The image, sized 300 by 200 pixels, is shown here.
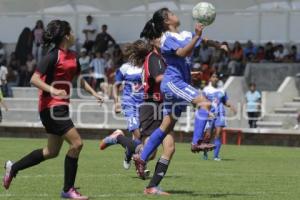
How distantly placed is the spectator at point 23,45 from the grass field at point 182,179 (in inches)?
707

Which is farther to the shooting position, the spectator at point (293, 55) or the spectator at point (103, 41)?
the spectator at point (103, 41)

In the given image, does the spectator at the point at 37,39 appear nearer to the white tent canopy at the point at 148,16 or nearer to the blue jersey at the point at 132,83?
the white tent canopy at the point at 148,16

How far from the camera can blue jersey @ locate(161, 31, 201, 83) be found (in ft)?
40.3

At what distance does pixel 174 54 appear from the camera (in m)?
12.4

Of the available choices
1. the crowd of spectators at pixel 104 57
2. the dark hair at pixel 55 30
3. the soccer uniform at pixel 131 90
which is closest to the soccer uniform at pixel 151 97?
the soccer uniform at pixel 131 90

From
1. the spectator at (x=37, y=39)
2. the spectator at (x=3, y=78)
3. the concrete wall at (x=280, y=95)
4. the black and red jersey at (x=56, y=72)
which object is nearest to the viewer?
the black and red jersey at (x=56, y=72)

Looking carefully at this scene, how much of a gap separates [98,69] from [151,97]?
2213 centimetres

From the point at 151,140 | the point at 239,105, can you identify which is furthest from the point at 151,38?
the point at 239,105

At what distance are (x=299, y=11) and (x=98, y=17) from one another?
28.2 feet

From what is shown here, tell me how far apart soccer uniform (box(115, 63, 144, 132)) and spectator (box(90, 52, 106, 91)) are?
19.2m

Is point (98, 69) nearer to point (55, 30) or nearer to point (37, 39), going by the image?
point (37, 39)

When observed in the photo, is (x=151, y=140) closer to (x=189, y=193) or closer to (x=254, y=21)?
(x=189, y=193)

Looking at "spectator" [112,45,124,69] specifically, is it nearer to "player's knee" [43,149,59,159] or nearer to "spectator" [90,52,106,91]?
"spectator" [90,52,106,91]

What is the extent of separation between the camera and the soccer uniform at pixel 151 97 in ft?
46.1
